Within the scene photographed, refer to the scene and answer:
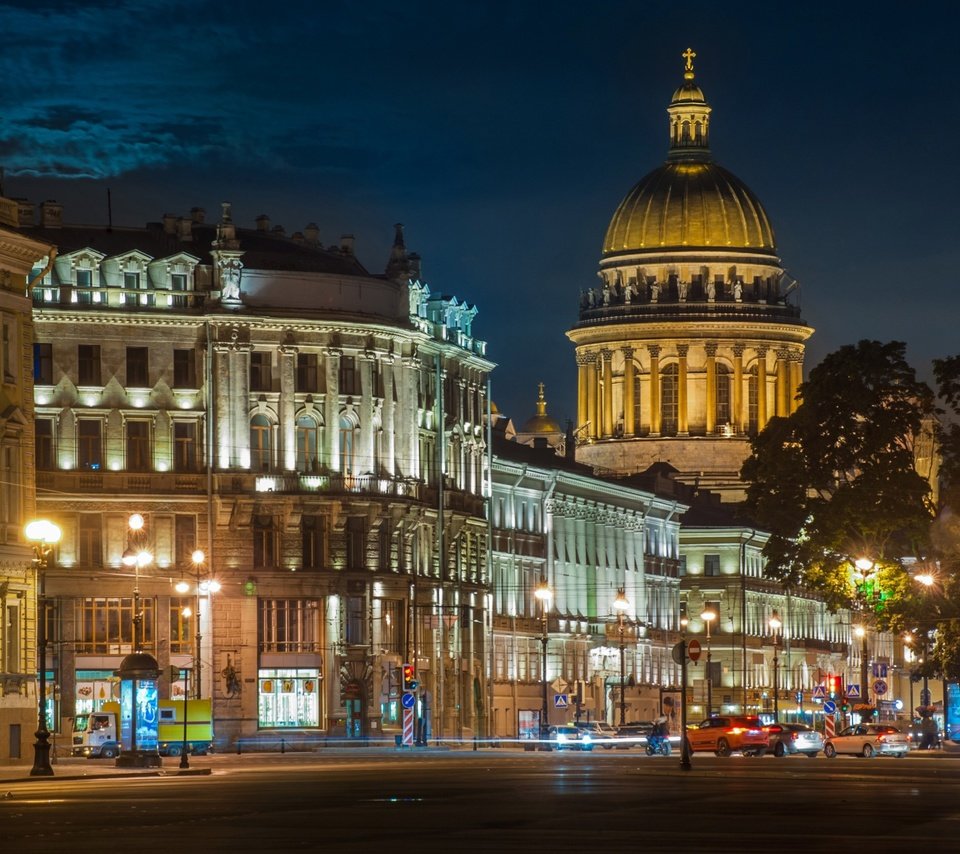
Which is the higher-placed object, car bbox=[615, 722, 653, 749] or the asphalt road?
the asphalt road

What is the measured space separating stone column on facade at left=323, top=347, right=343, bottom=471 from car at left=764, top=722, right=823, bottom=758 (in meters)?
29.0

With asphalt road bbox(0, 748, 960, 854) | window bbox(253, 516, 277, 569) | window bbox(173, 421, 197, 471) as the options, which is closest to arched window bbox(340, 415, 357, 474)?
window bbox(253, 516, 277, 569)

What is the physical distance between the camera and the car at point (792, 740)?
10481cm

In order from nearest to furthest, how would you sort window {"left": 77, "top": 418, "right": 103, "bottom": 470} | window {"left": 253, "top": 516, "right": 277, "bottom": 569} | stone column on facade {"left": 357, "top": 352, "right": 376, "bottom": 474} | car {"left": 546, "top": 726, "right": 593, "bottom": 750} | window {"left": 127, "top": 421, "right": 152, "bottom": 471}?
car {"left": 546, "top": 726, "right": 593, "bottom": 750} → window {"left": 77, "top": 418, "right": 103, "bottom": 470} → window {"left": 127, "top": 421, "right": 152, "bottom": 471} → window {"left": 253, "top": 516, "right": 277, "bottom": 569} → stone column on facade {"left": 357, "top": 352, "right": 376, "bottom": 474}

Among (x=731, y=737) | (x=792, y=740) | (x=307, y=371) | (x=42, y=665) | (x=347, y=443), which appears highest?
(x=307, y=371)

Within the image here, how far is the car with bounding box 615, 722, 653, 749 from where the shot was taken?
411ft

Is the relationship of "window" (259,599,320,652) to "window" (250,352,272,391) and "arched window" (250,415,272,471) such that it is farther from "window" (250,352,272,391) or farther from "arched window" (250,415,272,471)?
"window" (250,352,272,391)

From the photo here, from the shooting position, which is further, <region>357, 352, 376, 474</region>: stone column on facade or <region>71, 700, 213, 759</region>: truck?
<region>357, 352, 376, 474</region>: stone column on facade

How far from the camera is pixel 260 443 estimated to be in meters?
127

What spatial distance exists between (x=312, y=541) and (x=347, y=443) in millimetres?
4976

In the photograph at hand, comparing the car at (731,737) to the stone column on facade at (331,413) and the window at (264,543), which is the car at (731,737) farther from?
the stone column on facade at (331,413)

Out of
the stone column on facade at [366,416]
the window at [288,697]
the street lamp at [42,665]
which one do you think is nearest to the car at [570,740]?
the window at [288,697]

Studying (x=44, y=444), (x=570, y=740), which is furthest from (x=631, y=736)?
(x=44, y=444)

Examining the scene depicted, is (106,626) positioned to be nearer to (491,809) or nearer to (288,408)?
(288,408)
